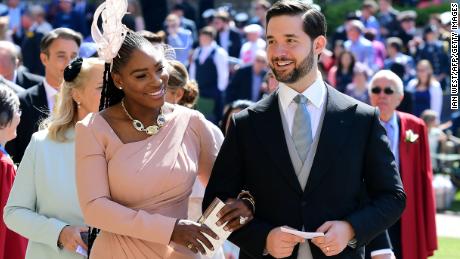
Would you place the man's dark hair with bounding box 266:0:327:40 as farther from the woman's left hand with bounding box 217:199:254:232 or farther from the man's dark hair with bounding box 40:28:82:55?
the man's dark hair with bounding box 40:28:82:55

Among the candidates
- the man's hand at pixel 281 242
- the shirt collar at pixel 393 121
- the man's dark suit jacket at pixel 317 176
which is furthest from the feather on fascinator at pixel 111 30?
the shirt collar at pixel 393 121

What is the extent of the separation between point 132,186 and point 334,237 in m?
0.95

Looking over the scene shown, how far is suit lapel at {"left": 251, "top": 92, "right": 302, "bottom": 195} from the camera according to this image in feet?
14.7

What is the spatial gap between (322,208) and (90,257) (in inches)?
44.7

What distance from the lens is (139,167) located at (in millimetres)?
4559

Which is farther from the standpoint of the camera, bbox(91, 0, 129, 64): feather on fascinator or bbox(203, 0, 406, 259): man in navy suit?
bbox(91, 0, 129, 64): feather on fascinator

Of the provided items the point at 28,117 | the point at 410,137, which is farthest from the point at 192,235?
the point at 410,137

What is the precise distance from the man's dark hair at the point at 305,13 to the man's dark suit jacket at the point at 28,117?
3.18 meters

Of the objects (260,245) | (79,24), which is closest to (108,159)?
(260,245)

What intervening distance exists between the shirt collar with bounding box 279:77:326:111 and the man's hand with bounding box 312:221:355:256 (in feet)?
1.91

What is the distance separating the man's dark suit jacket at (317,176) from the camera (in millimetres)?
4461

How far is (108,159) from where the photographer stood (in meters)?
4.63

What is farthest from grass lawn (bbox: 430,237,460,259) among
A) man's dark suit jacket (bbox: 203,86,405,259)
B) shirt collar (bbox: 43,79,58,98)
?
man's dark suit jacket (bbox: 203,86,405,259)

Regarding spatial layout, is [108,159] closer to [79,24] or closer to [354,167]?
[354,167]
